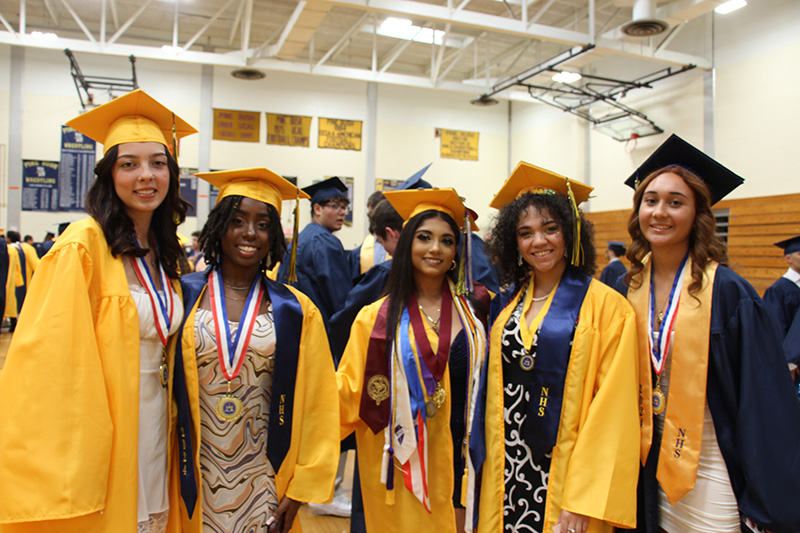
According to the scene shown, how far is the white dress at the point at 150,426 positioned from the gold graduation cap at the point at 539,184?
53.0 inches

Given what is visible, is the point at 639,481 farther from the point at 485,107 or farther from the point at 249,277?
the point at 485,107

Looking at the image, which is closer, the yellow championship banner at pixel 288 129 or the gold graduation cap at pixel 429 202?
the gold graduation cap at pixel 429 202

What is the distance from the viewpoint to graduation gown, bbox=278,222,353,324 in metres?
3.37

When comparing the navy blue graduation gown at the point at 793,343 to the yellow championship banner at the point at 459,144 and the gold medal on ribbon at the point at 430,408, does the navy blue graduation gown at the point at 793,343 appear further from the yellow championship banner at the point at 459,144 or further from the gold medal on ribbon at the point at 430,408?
the yellow championship banner at the point at 459,144

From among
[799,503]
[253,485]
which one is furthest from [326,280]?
[799,503]

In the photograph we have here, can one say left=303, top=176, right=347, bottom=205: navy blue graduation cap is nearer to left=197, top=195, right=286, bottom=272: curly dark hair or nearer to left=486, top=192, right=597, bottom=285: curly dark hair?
left=486, top=192, right=597, bottom=285: curly dark hair

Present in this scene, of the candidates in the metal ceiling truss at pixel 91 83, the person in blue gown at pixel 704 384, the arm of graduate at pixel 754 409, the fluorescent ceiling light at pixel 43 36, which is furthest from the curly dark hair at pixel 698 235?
the fluorescent ceiling light at pixel 43 36

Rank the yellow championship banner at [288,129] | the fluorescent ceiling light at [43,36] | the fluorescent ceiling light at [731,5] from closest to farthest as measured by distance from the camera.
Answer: the fluorescent ceiling light at [731,5] → the fluorescent ceiling light at [43,36] → the yellow championship banner at [288,129]

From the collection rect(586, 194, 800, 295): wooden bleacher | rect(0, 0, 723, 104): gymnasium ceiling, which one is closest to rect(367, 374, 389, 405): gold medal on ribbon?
rect(0, 0, 723, 104): gymnasium ceiling

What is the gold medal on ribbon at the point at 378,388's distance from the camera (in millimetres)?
2020

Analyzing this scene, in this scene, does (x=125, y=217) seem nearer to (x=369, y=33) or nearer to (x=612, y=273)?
(x=612, y=273)

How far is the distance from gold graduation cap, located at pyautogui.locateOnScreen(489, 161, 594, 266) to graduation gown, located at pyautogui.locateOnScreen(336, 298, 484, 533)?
0.54 m

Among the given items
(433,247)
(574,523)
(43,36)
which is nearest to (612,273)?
(433,247)

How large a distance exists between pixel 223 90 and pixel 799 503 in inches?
468
